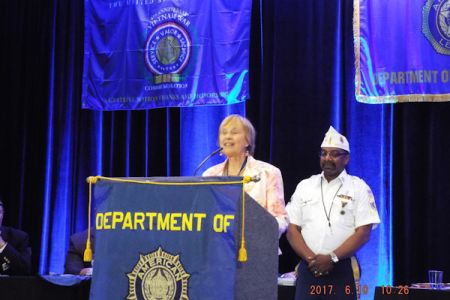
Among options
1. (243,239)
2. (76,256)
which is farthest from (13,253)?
(243,239)

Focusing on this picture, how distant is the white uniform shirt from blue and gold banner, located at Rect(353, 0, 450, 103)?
1354 mm

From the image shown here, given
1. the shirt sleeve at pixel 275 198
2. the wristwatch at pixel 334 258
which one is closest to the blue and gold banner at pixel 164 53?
the wristwatch at pixel 334 258

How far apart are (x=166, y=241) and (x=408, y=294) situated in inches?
88.5

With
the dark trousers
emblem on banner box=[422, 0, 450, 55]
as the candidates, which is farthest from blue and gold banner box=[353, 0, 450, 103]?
the dark trousers

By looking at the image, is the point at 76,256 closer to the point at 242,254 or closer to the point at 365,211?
the point at 365,211

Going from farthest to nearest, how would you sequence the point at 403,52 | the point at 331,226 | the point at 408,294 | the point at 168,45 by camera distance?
the point at 168,45 < the point at 403,52 < the point at 408,294 < the point at 331,226

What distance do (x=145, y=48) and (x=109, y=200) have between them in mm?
3725

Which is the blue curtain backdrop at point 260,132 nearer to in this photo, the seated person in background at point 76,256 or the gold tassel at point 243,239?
the seated person in background at point 76,256

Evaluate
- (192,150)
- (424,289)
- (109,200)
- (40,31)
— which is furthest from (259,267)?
(40,31)

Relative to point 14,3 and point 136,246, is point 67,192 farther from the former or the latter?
point 136,246

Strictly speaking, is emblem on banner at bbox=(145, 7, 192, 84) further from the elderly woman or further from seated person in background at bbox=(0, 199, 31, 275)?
the elderly woman

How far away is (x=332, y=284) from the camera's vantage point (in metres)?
3.89

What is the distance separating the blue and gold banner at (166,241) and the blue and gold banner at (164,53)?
126 inches

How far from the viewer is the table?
427 cm
